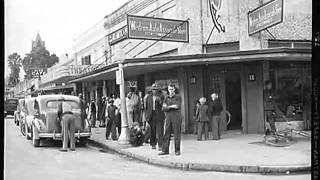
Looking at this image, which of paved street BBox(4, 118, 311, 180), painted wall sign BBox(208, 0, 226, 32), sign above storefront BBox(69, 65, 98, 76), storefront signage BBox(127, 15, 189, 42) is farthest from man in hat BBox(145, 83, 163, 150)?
sign above storefront BBox(69, 65, 98, 76)

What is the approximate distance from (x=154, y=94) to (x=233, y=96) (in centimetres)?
260

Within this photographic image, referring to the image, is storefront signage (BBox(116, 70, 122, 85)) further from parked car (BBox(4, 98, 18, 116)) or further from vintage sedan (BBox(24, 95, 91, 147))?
parked car (BBox(4, 98, 18, 116))

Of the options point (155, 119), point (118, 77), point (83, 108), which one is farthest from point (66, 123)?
point (155, 119)

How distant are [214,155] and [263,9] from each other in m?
1.47

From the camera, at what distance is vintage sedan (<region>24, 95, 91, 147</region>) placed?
2.43m

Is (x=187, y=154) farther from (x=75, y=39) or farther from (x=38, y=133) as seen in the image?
(x=75, y=39)

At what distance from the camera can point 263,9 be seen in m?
4.18

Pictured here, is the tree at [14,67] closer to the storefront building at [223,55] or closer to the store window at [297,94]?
the storefront building at [223,55]

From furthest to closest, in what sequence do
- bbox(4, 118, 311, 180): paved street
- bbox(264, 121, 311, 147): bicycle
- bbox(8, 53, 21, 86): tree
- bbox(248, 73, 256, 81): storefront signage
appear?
bbox(248, 73, 256, 81): storefront signage
bbox(264, 121, 311, 147): bicycle
bbox(4, 118, 311, 180): paved street
bbox(8, 53, 21, 86): tree

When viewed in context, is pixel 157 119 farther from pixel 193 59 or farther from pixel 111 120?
pixel 111 120

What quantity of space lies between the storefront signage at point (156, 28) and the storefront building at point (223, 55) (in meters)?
0.02

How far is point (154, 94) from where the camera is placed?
387cm

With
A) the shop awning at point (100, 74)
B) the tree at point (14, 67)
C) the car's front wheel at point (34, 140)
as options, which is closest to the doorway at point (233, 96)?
the car's front wheel at point (34, 140)

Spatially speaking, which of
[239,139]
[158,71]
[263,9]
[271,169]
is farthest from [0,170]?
[239,139]
